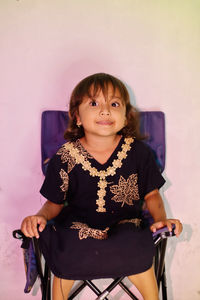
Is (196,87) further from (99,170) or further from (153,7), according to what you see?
(99,170)

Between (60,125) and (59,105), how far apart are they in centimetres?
12

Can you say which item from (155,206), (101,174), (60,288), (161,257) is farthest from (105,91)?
(60,288)

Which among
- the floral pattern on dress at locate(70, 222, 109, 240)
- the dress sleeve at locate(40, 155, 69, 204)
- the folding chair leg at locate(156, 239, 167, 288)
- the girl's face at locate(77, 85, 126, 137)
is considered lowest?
the folding chair leg at locate(156, 239, 167, 288)

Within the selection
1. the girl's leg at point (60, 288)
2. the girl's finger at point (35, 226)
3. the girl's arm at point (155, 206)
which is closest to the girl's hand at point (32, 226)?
the girl's finger at point (35, 226)

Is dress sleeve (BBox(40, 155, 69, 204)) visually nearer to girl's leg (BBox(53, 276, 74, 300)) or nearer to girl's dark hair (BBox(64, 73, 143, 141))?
girl's dark hair (BBox(64, 73, 143, 141))

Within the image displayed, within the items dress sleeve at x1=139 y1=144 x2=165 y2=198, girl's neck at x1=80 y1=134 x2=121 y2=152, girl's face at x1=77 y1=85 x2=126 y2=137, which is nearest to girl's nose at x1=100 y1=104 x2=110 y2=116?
girl's face at x1=77 y1=85 x2=126 y2=137

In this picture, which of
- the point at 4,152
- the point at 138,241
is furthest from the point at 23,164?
the point at 138,241

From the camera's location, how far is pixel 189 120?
1240mm

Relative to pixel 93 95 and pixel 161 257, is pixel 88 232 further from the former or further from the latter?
pixel 93 95

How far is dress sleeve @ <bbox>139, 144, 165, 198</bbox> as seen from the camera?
1.05 metres

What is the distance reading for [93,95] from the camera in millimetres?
985

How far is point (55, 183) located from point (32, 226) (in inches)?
9.7

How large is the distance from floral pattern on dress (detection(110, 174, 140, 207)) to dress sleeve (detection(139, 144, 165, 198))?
0.03 m

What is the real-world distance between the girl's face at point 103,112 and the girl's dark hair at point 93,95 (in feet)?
0.06
